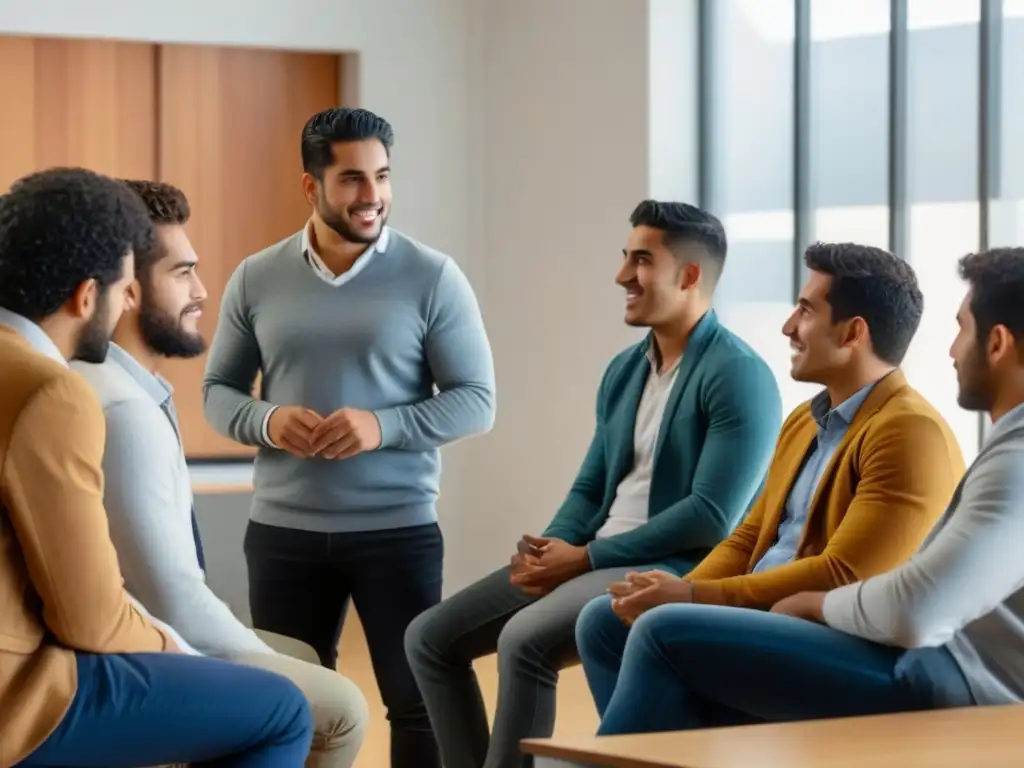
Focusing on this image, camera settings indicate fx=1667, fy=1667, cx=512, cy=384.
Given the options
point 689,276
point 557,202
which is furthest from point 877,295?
point 557,202

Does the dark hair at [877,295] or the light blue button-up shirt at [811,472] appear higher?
the dark hair at [877,295]

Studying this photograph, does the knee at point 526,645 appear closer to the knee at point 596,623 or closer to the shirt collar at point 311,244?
the knee at point 596,623

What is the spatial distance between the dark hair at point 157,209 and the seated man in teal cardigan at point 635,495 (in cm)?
99

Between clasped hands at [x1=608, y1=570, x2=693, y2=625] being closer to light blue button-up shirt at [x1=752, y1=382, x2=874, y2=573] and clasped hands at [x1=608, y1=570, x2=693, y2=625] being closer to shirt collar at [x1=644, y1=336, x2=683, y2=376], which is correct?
light blue button-up shirt at [x1=752, y1=382, x2=874, y2=573]

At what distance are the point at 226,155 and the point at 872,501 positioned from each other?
166 inches

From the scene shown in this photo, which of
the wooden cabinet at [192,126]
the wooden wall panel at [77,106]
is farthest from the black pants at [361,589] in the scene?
the wooden wall panel at [77,106]

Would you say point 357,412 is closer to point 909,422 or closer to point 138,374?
point 138,374

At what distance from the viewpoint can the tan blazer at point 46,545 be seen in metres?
2.26

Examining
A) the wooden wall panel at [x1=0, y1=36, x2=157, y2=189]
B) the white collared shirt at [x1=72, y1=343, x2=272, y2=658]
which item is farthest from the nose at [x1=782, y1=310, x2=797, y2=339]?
the wooden wall panel at [x1=0, y1=36, x2=157, y2=189]

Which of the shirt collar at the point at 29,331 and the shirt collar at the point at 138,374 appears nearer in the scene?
the shirt collar at the point at 29,331

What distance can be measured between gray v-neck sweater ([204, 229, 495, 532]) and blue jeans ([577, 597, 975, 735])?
92 cm

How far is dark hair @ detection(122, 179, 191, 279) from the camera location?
3.15m

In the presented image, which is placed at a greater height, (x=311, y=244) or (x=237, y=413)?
(x=311, y=244)

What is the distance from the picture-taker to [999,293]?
2.73 m
